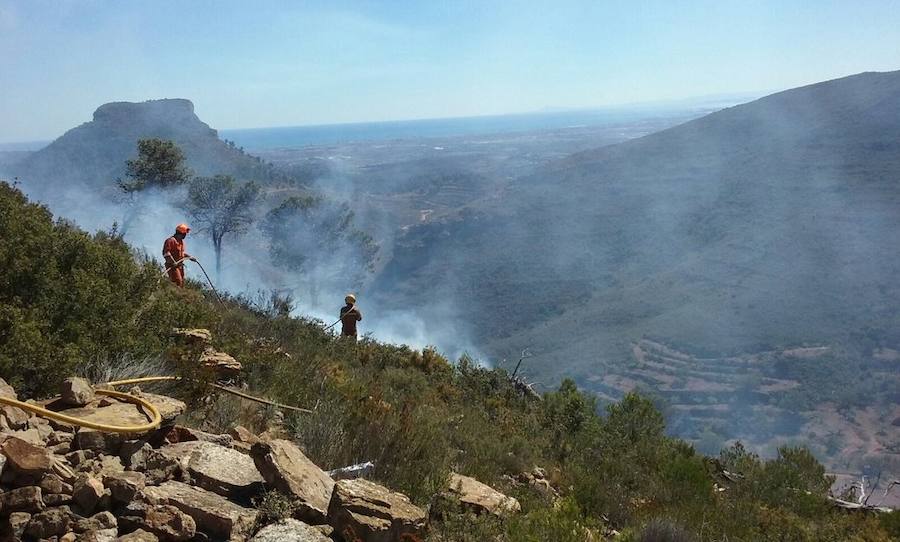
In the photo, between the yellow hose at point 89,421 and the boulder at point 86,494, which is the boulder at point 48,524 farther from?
the yellow hose at point 89,421

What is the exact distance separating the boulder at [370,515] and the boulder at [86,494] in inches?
42.2

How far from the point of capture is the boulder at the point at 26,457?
2426mm

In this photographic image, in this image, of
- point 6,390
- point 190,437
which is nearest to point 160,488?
point 190,437

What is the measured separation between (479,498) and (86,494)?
103 inches

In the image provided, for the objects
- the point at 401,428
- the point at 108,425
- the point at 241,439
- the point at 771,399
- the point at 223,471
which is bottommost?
the point at 771,399

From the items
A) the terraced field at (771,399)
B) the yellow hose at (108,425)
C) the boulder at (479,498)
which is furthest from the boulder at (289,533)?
the terraced field at (771,399)

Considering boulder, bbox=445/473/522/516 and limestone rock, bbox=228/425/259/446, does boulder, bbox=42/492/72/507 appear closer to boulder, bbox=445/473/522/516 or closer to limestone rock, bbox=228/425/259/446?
limestone rock, bbox=228/425/259/446

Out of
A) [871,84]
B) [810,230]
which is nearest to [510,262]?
[810,230]

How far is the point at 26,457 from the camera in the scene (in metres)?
2.46

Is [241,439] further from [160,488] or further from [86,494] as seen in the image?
[86,494]

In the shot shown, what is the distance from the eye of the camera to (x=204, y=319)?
6.32 m

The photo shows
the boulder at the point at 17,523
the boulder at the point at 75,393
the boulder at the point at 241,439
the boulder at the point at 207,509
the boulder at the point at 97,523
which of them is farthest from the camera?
the boulder at the point at 241,439

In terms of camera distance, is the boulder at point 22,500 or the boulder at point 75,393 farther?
the boulder at point 75,393

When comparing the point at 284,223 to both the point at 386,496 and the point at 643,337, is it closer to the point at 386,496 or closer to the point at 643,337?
the point at 643,337
